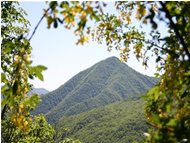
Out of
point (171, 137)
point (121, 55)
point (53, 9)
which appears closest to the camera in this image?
point (171, 137)

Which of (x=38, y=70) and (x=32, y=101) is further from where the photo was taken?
Answer: (x=32, y=101)

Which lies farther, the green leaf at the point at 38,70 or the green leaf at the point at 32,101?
the green leaf at the point at 32,101

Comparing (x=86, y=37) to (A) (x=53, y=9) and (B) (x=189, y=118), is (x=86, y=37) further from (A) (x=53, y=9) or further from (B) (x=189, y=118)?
(B) (x=189, y=118)

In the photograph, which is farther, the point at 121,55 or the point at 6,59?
the point at 6,59

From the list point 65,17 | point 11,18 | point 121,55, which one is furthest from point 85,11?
point 11,18

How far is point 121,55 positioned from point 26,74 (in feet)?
22.0

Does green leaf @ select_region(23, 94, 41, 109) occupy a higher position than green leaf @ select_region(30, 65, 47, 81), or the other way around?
green leaf @ select_region(30, 65, 47, 81)

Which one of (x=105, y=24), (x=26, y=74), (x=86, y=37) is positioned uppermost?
(x=105, y=24)

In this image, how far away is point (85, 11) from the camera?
357 centimetres

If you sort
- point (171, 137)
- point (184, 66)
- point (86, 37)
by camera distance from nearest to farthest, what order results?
point (171, 137)
point (86, 37)
point (184, 66)

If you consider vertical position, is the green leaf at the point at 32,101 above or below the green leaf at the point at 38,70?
below

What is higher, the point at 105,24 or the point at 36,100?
the point at 105,24

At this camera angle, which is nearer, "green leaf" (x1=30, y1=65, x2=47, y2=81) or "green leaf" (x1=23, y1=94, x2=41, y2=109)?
"green leaf" (x1=30, y1=65, x2=47, y2=81)

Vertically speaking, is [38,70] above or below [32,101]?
above
